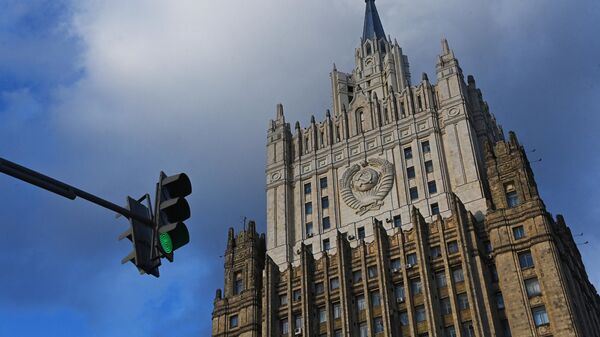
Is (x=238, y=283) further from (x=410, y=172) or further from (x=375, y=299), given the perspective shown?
(x=410, y=172)

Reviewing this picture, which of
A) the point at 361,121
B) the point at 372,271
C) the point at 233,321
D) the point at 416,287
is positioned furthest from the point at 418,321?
the point at 361,121

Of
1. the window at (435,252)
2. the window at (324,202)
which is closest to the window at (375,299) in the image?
the window at (435,252)

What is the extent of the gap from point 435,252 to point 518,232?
740 centimetres

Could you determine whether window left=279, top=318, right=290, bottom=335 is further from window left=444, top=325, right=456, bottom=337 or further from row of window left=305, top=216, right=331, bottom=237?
window left=444, top=325, right=456, bottom=337

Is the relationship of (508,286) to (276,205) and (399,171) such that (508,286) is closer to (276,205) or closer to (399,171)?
(399,171)

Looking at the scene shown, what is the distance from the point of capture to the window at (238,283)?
229ft

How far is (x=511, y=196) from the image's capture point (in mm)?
61500

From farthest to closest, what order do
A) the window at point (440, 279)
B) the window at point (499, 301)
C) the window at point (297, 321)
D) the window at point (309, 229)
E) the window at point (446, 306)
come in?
the window at point (309, 229), the window at point (297, 321), the window at point (440, 279), the window at point (446, 306), the window at point (499, 301)

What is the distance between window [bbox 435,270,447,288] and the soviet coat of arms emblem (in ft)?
36.8

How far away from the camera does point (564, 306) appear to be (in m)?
52.7

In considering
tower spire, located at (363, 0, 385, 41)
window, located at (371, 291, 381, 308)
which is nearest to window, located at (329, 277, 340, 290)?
window, located at (371, 291, 381, 308)

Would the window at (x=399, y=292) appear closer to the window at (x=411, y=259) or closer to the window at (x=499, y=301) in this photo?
the window at (x=411, y=259)

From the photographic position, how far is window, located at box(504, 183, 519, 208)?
2394 inches

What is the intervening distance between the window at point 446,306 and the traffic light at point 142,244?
163 feet
